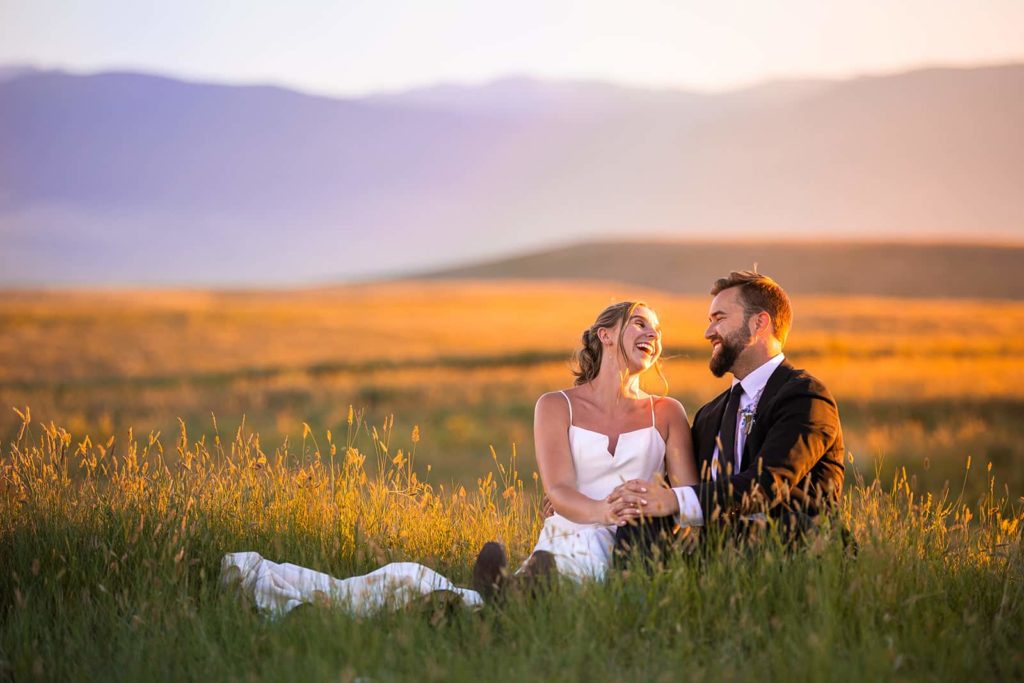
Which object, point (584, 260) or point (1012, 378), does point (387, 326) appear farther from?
point (584, 260)

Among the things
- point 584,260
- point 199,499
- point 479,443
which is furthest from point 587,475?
point 584,260

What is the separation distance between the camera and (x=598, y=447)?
19.1 ft

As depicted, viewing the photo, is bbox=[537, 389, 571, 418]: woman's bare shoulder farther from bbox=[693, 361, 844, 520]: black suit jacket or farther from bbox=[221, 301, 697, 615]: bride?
bbox=[693, 361, 844, 520]: black suit jacket

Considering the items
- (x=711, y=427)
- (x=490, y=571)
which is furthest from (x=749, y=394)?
(x=490, y=571)

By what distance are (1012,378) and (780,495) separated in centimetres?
2337

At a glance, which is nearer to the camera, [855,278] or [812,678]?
[812,678]

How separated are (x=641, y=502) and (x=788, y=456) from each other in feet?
2.57

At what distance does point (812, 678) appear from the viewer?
13.3 ft

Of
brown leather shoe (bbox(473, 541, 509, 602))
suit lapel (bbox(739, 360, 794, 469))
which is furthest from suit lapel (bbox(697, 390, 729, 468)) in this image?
brown leather shoe (bbox(473, 541, 509, 602))

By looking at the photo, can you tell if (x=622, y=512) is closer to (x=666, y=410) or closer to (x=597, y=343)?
(x=666, y=410)

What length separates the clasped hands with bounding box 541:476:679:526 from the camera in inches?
203

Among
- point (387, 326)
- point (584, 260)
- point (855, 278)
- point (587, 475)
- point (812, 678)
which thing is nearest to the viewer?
point (812, 678)

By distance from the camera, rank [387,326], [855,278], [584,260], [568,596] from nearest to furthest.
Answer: [568,596] → [387,326] → [855,278] → [584,260]

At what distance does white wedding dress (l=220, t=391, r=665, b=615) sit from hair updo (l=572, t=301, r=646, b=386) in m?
0.19
